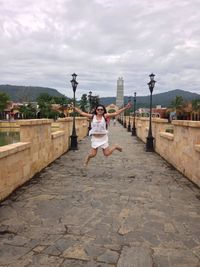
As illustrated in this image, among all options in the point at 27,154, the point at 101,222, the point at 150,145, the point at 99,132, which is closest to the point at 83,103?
the point at 150,145

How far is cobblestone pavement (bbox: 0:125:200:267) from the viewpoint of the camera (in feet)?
12.0

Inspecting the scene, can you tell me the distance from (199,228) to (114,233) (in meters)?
1.31

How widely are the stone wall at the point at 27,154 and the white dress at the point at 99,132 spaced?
5.28ft

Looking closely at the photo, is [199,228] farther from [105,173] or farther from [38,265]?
[105,173]

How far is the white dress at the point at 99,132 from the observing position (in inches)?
309

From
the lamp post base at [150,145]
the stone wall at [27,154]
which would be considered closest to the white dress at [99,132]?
the stone wall at [27,154]

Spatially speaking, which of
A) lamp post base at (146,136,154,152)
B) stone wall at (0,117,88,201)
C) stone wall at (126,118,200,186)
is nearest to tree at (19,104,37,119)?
lamp post base at (146,136,154,152)

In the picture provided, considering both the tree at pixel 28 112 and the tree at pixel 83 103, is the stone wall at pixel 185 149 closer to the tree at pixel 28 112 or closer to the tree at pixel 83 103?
the tree at pixel 83 103

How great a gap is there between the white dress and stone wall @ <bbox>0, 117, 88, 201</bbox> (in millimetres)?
1610

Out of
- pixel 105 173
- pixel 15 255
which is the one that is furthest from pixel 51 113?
pixel 15 255

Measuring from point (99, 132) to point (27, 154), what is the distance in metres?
1.86

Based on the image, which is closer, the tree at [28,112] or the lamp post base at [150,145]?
the lamp post base at [150,145]

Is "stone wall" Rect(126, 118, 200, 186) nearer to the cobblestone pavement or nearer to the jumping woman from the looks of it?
the cobblestone pavement

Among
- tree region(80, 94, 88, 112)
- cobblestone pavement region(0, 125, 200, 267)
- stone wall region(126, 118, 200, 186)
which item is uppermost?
tree region(80, 94, 88, 112)
